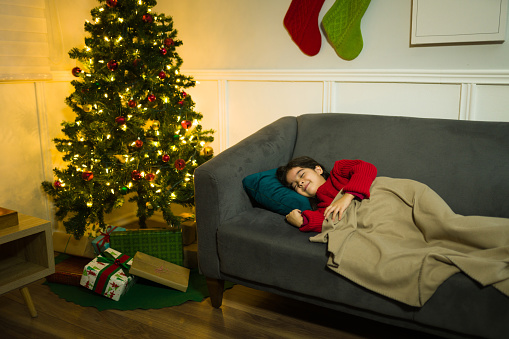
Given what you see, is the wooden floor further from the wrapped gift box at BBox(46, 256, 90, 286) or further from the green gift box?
the green gift box

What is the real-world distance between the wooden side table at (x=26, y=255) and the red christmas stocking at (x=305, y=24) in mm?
1866

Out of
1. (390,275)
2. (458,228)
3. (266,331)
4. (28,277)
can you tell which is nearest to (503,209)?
(458,228)

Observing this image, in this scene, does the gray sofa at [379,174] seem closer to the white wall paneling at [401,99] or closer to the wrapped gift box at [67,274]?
the white wall paneling at [401,99]

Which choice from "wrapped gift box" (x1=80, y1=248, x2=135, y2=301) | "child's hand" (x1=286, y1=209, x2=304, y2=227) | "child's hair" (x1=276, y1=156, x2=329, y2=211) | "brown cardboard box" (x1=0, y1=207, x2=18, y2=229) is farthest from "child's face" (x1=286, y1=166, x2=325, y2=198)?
"brown cardboard box" (x1=0, y1=207, x2=18, y2=229)

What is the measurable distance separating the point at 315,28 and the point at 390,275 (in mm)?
1739

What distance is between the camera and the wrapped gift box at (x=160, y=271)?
2.30 m

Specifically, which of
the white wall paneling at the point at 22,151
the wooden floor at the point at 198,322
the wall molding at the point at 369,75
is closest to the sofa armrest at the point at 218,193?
the wooden floor at the point at 198,322

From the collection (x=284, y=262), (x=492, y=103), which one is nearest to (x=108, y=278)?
(x=284, y=262)

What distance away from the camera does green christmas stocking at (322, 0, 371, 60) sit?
254cm

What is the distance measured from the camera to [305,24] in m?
2.74

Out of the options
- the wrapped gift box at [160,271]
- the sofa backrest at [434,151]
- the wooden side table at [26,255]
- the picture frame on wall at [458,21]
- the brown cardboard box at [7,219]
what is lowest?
the wrapped gift box at [160,271]

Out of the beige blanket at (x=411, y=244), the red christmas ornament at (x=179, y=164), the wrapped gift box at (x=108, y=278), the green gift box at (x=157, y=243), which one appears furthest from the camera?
the red christmas ornament at (x=179, y=164)

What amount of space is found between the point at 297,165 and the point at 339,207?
401mm

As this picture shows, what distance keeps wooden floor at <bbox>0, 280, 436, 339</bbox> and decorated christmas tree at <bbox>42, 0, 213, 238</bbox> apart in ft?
2.05
